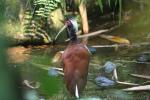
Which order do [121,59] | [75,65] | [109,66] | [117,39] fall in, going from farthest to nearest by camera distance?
[117,39] < [121,59] < [109,66] < [75,65]

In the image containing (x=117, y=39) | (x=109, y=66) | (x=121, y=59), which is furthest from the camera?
(x=117, y=39)

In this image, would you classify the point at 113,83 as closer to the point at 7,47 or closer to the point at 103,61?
the point at 103,61

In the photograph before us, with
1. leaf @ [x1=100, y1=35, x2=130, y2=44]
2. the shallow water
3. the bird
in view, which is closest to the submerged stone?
the shallow water

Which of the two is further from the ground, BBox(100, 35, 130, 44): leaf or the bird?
the bird

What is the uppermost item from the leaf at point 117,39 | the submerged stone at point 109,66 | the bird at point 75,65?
the bird at point 75,65

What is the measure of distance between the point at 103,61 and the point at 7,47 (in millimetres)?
3192

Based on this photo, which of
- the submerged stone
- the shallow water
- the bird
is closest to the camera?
the bird

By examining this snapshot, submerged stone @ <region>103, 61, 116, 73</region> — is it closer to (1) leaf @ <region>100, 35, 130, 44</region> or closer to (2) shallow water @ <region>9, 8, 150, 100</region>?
(2) shallow water @ <region>9, 8, 150, 100</region>

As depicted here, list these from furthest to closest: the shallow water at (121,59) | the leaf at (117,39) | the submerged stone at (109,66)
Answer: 1. the leaf at (117,39)
2. the submerged stone at (109,66)
3. the shallow water at (121,59)

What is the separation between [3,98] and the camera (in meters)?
0.36

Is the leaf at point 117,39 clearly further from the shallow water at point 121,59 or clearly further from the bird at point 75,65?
the bird at point 75,65

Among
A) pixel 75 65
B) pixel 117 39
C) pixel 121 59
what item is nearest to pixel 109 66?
pixel 121 59

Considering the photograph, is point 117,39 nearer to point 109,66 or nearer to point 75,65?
point 109,66

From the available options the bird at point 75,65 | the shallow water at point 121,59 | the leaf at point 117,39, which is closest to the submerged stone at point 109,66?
the shallow water at point 121,59
